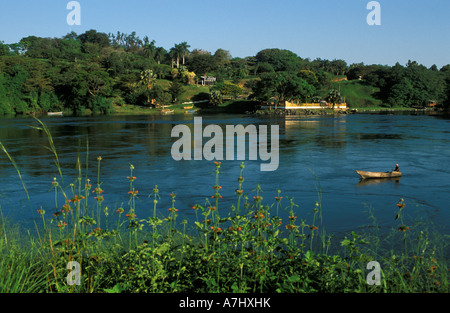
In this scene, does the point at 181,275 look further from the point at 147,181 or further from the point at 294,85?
the point at 294,85

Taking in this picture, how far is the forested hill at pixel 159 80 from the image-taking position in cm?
9531

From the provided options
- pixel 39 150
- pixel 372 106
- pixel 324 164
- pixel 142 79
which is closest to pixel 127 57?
pixel 142 79

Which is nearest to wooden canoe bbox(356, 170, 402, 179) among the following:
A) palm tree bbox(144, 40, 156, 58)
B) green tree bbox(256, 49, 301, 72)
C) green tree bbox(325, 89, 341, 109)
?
green tree bbox(325, 89, 341, 109)

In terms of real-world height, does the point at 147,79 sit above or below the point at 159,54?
below

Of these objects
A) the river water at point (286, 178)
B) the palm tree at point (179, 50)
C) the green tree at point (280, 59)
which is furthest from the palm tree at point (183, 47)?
the river water at point (286, 178)

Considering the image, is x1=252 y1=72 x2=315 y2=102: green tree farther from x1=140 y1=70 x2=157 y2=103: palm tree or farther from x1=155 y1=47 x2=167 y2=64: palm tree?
x1=155 y1=47 x2=167 y2=64: palm tree

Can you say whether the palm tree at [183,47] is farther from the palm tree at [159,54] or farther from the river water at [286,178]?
the river water at [286,178]

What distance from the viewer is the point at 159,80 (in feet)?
417

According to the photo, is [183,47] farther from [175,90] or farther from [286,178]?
[286,178]

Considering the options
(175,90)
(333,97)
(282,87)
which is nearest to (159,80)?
(175,90)

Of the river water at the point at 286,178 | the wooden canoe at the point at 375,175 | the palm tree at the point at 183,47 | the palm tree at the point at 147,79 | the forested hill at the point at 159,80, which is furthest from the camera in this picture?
the palm tree at the point at 183,47

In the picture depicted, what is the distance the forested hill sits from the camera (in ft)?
313

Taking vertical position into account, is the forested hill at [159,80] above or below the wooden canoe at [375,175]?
above
